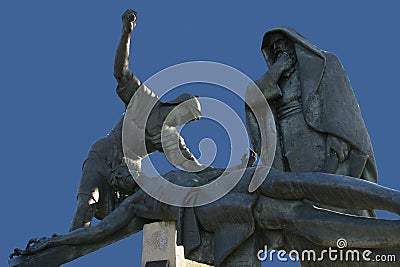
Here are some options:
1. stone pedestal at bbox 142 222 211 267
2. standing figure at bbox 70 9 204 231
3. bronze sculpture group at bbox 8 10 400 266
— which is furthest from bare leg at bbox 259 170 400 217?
standing figure at bbox 70 9 204 231

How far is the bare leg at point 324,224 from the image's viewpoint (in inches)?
215

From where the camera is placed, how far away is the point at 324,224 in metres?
5.72

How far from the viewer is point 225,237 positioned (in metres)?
6.02

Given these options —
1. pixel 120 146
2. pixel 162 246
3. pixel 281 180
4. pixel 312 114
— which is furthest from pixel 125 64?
pixel 281 180

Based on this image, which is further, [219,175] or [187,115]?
[187,115]

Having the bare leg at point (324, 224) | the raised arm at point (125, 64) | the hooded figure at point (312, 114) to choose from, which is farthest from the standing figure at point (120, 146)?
the bare leg at point (324, 224)

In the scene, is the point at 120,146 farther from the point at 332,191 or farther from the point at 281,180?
the point at 332,191

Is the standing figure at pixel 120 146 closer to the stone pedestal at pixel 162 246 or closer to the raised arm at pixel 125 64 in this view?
the raised arm at pixel 125 64

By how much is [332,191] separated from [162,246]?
170 cm

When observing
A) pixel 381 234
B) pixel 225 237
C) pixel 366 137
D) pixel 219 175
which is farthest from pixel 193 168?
pixel 381 234

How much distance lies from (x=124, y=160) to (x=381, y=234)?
10.1 feet

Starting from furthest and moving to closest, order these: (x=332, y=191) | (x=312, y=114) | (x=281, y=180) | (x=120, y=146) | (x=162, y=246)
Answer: (x=120, y=146)
(x=312, y=114)
(x=162, y=246)
(x=281, y=180)
(x=332, y=191)

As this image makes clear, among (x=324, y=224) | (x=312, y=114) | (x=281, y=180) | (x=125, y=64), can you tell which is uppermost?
(x=125, y=64)

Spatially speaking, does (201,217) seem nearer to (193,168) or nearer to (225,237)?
(225,237)
